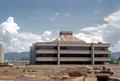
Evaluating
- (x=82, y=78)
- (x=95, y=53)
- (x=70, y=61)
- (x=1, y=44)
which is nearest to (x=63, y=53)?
(x=70, y=61)

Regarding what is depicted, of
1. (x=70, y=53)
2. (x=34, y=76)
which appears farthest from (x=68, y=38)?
(x=34, y=76)

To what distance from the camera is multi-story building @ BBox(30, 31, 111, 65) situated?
16862 cm

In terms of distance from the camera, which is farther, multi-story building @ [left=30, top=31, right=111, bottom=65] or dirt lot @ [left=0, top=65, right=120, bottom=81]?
multi-story building @ [left=30, top=31, right=111, bottom=65]

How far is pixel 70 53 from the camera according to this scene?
170 metres

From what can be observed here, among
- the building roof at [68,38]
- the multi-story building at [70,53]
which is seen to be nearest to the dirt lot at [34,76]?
the multi-story building at [70,53]

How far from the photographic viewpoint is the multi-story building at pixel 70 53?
169m

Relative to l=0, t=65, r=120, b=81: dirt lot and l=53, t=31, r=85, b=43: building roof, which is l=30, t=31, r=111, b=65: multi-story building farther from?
l=0, t=65, r=120, b=81: dirt lot

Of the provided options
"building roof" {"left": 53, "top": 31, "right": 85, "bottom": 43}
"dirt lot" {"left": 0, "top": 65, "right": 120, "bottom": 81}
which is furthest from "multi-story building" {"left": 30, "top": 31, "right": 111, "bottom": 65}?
"dirt lot" {"left": 0, "top": 65, "right": 120, "bottom": 81}

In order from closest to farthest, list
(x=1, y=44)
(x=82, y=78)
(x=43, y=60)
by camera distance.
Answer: (x=82, y=78) → (x=43, y=60) → (x=1, y=44)

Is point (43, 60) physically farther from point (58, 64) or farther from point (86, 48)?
point (86, 48)

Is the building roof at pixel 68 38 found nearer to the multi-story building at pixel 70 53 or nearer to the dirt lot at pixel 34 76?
the multi-story building at pixel 70 53

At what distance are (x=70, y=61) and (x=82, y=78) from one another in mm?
125349

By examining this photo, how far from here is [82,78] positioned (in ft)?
151

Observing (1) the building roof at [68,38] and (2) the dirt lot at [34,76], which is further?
(1) the building roof at [68,38]
